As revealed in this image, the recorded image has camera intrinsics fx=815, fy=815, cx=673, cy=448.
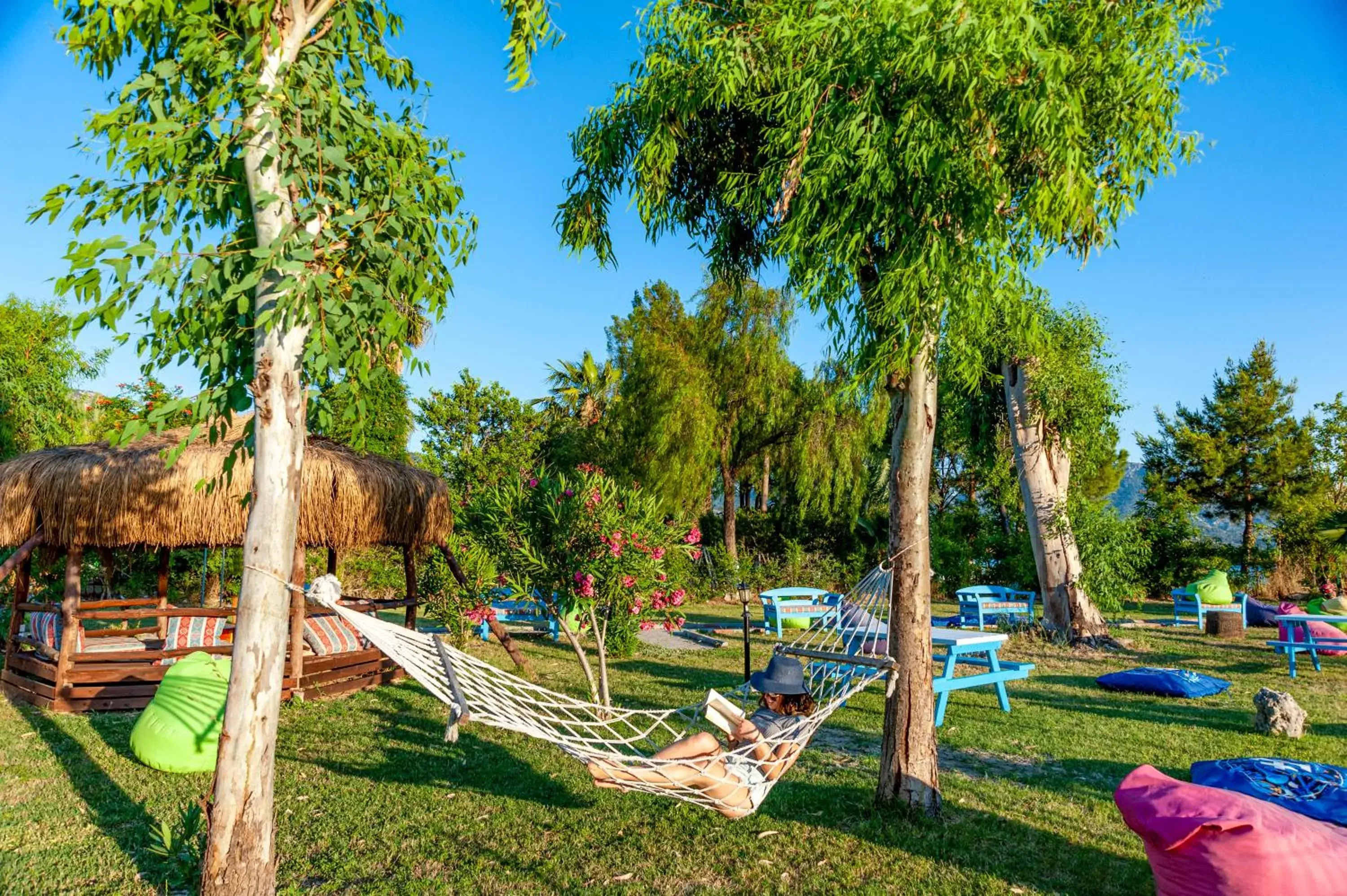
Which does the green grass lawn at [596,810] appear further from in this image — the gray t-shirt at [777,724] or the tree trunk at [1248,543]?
the tree trunk at [1248,543]

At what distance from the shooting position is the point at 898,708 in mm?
3879

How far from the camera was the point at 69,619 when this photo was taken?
19.9ft

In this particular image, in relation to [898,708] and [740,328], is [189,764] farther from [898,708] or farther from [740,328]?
[740,328]

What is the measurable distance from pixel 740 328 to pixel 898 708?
1310 cm

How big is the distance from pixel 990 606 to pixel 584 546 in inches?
264

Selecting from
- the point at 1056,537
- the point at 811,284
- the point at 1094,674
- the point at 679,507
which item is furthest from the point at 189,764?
the point at 679,507

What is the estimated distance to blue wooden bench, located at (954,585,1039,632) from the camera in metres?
10.5

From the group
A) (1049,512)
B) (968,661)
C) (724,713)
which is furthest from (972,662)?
(1049,512)

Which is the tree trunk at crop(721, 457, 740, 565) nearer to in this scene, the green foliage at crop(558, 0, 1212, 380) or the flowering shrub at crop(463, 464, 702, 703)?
the flowering shrub at crop(463, 464, 702, 703)

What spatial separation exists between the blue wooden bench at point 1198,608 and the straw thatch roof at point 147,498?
10603 mm

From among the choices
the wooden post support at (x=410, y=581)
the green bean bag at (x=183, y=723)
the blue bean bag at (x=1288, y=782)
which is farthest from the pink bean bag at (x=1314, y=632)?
the green bean bag at (x=183, y=723)

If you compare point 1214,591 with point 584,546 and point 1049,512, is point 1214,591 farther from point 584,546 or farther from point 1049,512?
point 584,546

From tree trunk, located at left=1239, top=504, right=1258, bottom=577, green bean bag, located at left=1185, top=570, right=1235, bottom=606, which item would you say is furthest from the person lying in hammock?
tree trunk, located at left=1239, top=504, right=1258, bottom=577

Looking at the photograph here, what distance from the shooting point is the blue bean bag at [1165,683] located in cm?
696
